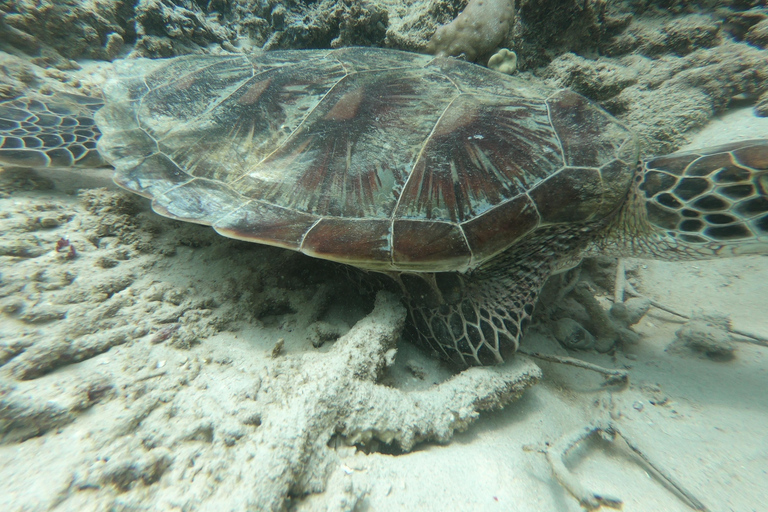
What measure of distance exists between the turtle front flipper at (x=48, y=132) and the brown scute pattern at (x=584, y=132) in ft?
8.72

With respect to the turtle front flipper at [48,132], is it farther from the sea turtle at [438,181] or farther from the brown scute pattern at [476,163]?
the brown scute pattern at [476,163]

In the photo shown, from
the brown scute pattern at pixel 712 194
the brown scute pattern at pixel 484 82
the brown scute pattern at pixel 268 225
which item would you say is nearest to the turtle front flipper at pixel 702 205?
the brown scute pattern at pixel 712 194

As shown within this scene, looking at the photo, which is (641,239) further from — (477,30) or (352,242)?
(477,30)

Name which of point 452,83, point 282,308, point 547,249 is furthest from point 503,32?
point 282,308

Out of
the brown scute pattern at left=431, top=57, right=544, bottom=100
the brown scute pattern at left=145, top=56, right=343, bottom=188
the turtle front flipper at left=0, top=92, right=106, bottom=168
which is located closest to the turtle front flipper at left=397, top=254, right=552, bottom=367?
the brown scute pattern at left=431, top=57, right=544, bottom=100

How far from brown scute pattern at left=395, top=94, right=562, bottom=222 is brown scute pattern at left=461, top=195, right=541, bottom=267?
4 centimetres

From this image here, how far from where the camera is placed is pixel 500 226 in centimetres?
128

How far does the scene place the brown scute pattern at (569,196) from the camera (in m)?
1.32

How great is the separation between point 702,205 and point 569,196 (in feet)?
2.11

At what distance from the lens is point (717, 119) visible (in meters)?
2.37

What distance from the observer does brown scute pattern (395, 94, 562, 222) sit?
1.29 m

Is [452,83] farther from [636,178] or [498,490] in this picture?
[498,490]

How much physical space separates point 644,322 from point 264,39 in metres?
5.12

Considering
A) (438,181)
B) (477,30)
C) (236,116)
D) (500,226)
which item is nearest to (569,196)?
(500,226)
